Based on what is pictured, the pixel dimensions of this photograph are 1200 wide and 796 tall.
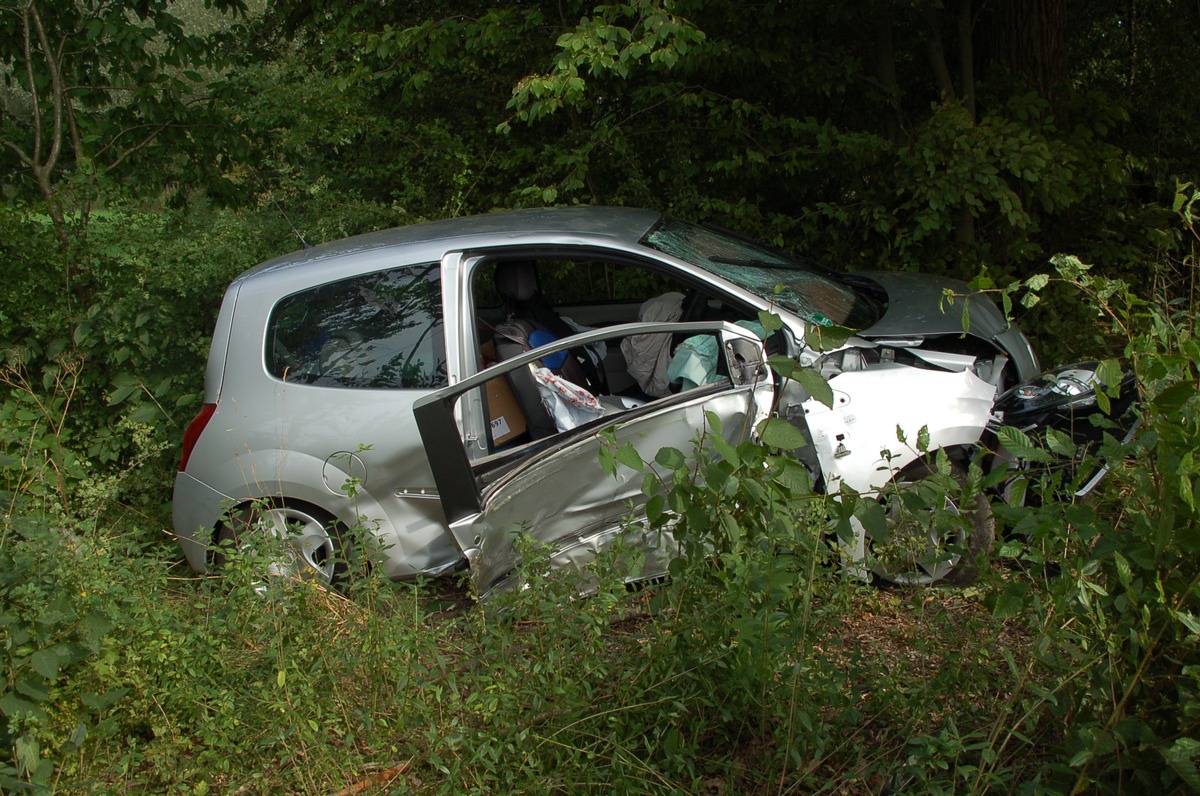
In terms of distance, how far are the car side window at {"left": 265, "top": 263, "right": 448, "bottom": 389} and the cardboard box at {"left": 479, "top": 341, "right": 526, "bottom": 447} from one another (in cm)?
25

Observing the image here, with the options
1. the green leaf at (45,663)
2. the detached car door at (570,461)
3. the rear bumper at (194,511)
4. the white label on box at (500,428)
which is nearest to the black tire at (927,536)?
the detached car door at (570,461)

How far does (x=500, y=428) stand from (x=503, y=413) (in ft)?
0.25

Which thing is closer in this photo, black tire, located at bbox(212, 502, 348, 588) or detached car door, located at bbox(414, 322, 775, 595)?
detached car door, located at bbox(414, 322, 775, 595)

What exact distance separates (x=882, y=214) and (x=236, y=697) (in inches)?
229

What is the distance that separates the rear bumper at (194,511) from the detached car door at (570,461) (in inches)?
53.5

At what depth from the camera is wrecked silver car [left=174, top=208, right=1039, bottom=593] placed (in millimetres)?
4039

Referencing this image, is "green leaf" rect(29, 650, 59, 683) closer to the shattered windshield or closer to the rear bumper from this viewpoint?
the rear bumper

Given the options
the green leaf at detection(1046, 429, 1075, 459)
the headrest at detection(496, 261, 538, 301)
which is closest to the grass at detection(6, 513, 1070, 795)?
the green leaf at detection(1046, 429, 1075, 459)

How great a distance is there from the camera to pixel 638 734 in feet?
10.1

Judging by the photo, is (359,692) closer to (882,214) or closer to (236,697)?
(236,697)

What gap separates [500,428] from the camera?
15.0ft

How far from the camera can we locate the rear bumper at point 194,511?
4656 millimetres

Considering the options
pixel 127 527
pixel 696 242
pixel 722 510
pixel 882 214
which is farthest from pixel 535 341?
pixel 882 214

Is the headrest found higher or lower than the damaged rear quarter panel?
higher
